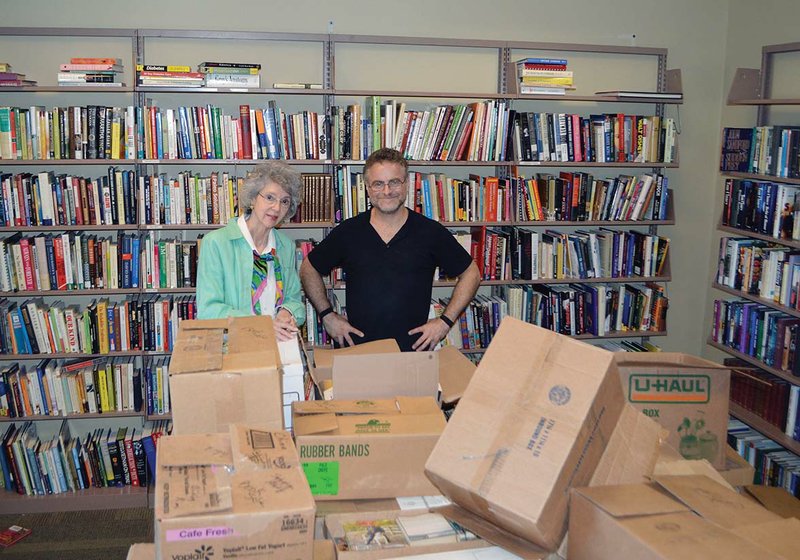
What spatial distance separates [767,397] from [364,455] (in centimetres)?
273

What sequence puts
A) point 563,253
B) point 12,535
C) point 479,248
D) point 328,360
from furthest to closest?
point 563,253, point 479,248, point 12,535, point 328,360

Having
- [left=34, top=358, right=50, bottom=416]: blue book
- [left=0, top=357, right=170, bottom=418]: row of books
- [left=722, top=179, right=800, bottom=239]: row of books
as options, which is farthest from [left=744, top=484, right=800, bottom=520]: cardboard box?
[left=34, top=358, right=50, bottom=416]: blue book

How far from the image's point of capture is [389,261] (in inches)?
127

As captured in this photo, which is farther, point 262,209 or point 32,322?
point 32,322

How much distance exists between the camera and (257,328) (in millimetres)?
2121

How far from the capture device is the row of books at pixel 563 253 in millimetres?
4254

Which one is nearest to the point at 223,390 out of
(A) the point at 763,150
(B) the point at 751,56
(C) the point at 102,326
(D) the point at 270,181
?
(D) the point at 270,181

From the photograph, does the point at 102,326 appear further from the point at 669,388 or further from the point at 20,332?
the point at 669,388

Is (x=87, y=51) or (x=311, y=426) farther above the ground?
(x=87, y=51)

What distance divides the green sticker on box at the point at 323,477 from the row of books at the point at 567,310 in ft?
7.72

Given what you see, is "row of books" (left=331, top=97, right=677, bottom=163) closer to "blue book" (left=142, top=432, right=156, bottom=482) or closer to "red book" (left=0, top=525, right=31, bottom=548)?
"blue book" (left=142, top=432, right=156, bottom=482)

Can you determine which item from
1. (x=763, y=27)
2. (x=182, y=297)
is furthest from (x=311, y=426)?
(x=763, y=27)

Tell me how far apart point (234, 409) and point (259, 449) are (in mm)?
206

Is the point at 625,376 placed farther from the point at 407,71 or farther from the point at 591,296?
the point at 407,71
